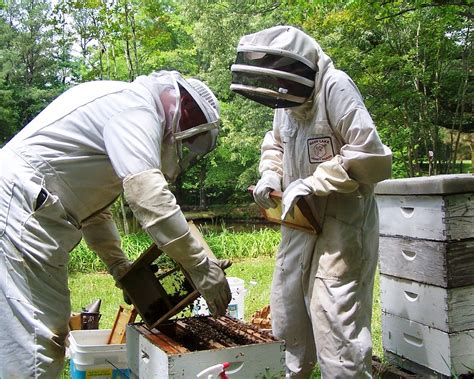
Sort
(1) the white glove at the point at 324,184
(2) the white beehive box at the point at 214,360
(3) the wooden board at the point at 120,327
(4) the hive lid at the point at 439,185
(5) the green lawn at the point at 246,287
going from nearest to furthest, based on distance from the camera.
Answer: (2) the white beehive box at the point at 214,360 < (1) the white glove at the point at 324,184 < (4) the hive lid at the point at 439,185 < (3) the wooden board at the point at 120,327 < (5) the green lawn at the point at 246,287

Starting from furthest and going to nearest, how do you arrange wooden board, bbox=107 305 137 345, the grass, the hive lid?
the grass
wooden board, bbox=107 305 137 345
the hive lid

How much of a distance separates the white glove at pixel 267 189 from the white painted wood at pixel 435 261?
2.83 ft

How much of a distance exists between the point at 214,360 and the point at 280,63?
1440 millimetres

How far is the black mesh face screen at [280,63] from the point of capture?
8.95 ft

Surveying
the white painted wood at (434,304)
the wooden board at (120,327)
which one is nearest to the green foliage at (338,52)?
the white painted wood at (434,304)

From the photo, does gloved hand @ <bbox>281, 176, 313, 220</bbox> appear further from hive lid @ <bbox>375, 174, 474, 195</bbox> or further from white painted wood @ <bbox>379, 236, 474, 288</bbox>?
white painted wood @ <bbox>379, 236, 474, 288</bbox>

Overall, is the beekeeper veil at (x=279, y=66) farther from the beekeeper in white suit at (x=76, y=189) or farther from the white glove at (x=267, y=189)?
the white glove at (x=267, y=189)

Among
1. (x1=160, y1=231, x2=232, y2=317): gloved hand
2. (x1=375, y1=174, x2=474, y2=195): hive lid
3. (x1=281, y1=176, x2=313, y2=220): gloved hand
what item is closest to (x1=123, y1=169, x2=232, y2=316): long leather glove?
(x1=160, y1=231, x2=232, y2=317): gloved hand

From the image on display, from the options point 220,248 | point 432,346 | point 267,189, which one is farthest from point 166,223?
point 220,248

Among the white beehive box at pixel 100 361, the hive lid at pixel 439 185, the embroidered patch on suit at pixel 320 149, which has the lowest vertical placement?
the white beehive box at pixel 100 361

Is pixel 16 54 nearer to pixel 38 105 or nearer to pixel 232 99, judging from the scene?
pixel 38 105

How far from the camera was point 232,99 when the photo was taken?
17.8m

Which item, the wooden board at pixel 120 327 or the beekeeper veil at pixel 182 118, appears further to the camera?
the wooden board at pixel 120 327

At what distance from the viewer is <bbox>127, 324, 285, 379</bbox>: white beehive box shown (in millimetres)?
2127
